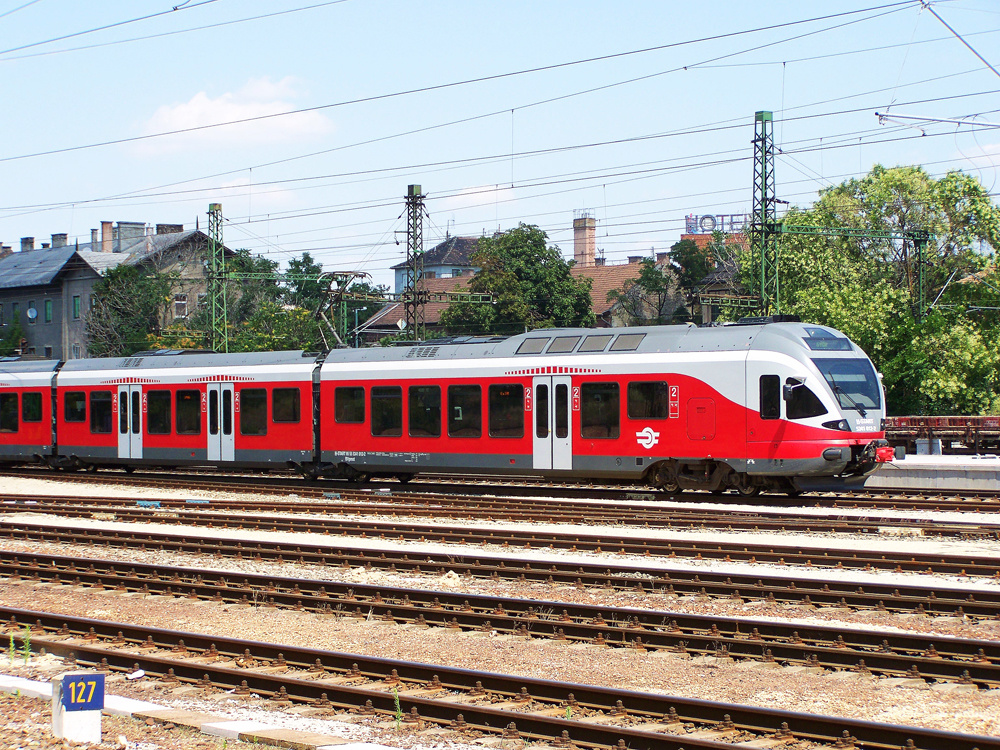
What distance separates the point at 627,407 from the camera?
21.0m

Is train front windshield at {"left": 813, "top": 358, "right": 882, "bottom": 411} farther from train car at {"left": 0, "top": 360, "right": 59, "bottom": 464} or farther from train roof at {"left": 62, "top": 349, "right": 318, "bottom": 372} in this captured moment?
train car at {"left": 0, "top": 360, "right": 59, "bottom": 464}

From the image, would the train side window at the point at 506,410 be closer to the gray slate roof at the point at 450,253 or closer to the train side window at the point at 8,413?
the train side window at the point at 8,413

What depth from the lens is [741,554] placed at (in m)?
14.2

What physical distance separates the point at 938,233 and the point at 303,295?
6645cm

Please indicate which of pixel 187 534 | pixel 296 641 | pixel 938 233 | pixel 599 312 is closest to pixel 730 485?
pixel 187 534

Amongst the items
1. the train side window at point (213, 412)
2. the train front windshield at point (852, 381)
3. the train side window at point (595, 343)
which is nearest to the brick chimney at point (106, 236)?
the train side window at point (213, 412)

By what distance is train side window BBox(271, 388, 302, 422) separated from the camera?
2608 cm

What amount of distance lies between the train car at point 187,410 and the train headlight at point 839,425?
12.7m

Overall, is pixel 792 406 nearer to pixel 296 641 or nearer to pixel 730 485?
pixel 730 485

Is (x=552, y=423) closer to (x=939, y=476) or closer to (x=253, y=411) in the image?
(x=253, y=411)

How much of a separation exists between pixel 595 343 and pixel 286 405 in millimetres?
8743

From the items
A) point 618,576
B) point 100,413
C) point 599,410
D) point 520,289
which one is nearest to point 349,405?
point 599,410

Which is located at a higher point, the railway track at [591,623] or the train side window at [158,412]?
the train side window at [158,412]

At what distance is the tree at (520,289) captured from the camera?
221ft
